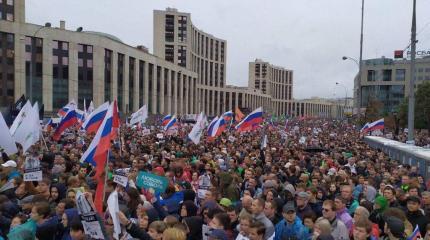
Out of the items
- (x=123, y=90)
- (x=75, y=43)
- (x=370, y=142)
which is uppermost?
(x=75, y=43)

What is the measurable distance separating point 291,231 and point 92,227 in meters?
2.72

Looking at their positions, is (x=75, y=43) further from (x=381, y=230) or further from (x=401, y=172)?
(x=381, y=230)

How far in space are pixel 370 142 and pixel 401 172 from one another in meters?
18.8

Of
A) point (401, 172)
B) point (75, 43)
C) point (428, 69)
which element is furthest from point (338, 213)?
point (428, 69)

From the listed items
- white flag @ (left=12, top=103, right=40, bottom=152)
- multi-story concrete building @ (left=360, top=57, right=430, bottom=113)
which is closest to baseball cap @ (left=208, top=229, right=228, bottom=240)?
white flag @ (left=12, top=103, right=40, bottom=152)

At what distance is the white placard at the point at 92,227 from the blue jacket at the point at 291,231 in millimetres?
2593

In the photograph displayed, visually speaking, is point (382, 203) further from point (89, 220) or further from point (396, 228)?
point (89, 220)

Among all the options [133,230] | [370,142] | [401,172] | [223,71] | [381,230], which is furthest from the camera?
[223,71]

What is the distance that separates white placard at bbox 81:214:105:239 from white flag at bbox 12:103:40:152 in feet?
28.2

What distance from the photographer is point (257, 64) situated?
602 ft

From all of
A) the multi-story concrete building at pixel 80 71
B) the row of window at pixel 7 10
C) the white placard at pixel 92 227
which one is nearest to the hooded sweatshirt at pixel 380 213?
the white placard at pixel 92 227

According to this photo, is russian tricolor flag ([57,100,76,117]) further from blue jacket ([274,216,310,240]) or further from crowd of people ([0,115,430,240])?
blue jacket ([274,216,310,240])

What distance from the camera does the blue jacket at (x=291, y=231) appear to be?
6230 mm

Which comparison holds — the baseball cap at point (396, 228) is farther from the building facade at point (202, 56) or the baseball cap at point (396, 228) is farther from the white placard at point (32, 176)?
the building facade at point (202, 56)
